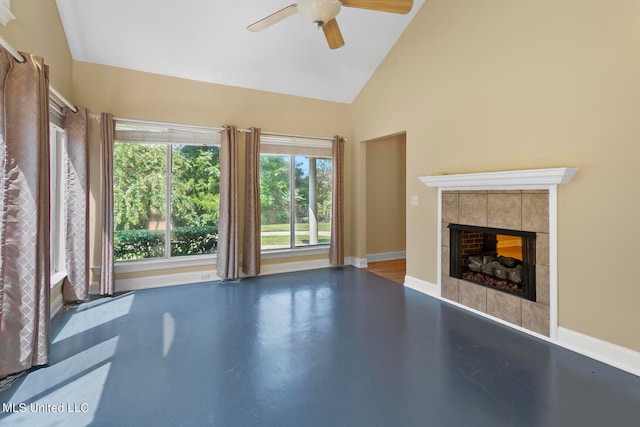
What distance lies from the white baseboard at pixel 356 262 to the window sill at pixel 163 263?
2.46 m

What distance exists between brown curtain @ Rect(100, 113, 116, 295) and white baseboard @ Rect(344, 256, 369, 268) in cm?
380

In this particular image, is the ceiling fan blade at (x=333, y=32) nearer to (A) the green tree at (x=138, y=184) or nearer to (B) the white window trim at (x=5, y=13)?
(B) the white window trim at (x=5, y=13)

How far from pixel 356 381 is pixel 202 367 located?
3.89ft

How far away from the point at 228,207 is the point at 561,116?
13.4 ft

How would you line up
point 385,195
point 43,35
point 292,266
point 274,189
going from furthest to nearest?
point 385,195 → point 292,266 → point 274,189 → point 43,35

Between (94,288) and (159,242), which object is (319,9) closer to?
(159,242)

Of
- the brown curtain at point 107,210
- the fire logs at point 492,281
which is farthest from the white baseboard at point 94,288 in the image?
the fire logs at point 492,281

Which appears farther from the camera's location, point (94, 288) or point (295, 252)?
point (295, 252)

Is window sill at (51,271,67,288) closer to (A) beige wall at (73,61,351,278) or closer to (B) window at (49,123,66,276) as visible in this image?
(B) window at (49,123,66,276)

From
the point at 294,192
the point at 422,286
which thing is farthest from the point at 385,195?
the point at 422,286

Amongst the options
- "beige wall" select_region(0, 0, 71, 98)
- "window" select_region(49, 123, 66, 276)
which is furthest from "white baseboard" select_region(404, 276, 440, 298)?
"beige wall" select_region(0, 0, 71, 98)

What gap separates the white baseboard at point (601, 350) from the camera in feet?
7.90

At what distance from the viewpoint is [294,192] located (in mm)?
5680

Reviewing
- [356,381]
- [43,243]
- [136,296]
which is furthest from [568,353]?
[136,296]
